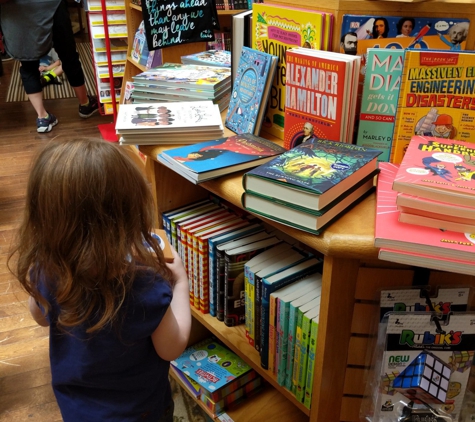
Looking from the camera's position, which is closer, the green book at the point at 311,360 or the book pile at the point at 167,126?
the green book at the point at 311,360

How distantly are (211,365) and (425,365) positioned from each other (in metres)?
0.71

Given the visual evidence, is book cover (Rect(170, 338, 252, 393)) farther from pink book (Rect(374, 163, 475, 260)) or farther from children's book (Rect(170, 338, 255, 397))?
pink book (Rect(374, 163, 475, 260))

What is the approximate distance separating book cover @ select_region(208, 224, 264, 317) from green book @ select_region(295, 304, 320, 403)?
0.99 ft

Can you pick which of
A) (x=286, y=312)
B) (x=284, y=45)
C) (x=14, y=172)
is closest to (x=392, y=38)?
(x=284, y=45)

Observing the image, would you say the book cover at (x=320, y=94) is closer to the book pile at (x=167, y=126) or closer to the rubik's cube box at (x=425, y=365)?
the book pile at (x=167, y=126)

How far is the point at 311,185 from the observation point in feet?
A: 2.81

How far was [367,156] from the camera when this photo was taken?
977mm

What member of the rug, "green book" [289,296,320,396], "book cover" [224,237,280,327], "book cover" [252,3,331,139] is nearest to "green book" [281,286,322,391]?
"green book" [289,296,320,396]

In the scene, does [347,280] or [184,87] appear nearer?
[347,280]

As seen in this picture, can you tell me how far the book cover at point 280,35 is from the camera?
1.10 m

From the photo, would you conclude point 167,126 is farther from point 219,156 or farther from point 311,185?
point 311,185

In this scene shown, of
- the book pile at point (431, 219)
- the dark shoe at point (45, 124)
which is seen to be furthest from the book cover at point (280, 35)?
the dark shoe at point (45, 124)

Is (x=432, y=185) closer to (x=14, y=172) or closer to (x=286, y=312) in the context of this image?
(x=286, y=312)

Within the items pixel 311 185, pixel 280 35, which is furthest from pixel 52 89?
pixel 311 185
